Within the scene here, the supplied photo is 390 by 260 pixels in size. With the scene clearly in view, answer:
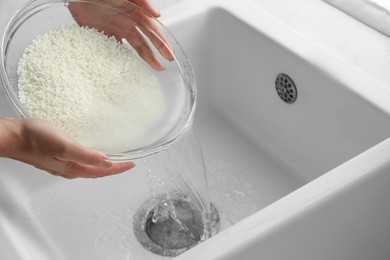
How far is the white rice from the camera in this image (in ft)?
2.33

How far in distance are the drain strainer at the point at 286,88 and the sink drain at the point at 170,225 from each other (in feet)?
0.67

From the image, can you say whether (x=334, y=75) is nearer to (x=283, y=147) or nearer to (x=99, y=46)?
(x=283, y=147)

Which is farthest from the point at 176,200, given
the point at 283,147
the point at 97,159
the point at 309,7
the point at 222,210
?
the point at 309,7

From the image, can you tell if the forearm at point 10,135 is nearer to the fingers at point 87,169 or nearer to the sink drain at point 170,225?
the fingers at point 87,169

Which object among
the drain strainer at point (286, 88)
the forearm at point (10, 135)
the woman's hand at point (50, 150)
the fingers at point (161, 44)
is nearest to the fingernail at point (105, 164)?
the woman's hand at point (50, 150)

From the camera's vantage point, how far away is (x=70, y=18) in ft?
2.78

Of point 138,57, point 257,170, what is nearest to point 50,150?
point 138,57

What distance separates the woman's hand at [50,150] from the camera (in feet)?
2.15

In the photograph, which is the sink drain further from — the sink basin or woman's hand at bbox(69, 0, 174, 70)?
woman's hand at bbox(69, 0, 174, 70)

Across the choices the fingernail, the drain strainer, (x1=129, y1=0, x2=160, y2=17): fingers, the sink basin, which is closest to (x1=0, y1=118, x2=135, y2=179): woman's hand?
the fingernail

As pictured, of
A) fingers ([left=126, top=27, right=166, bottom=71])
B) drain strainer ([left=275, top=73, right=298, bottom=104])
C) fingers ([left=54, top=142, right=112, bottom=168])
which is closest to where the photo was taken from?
fingers ([left=54, top=142, right=112, bottom=168])

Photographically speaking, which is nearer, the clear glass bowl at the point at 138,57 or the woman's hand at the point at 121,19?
the clear glass bowl at the point at 138,57

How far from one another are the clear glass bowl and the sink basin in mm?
133

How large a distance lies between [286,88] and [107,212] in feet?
1.08
